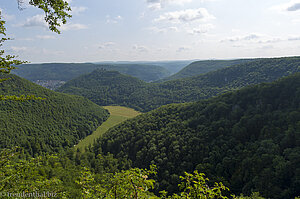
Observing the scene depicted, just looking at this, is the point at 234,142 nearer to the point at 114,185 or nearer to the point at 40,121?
the point at 114,185

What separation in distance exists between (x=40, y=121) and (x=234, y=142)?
138018 millimetres

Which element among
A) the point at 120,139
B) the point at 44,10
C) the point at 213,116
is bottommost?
the point at 120,139

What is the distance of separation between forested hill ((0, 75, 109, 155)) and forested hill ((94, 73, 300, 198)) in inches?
1845

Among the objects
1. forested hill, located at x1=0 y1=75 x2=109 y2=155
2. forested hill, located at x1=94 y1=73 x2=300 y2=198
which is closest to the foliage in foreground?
forested hill, located at x1=94 y1=73 x2=300 y2=198

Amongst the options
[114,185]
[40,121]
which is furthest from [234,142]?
Answer: [40,121]

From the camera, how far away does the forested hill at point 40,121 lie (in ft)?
370

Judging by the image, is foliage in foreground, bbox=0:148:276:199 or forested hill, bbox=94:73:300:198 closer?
foliage in foreground, bbox=0:148:276:199

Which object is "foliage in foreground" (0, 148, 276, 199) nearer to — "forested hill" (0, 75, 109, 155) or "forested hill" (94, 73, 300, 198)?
A: "forested hill" (94, 73, 300, 198)

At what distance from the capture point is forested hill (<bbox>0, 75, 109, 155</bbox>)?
113 m

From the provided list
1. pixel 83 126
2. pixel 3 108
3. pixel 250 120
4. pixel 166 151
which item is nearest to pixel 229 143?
pixel 250 120

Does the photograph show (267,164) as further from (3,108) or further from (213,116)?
(3,108)

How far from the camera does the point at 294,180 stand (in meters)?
50.3

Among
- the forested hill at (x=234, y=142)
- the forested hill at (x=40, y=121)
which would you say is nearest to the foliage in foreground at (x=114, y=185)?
the forested hill at (x=234, y=142)

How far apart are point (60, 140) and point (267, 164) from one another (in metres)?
133
